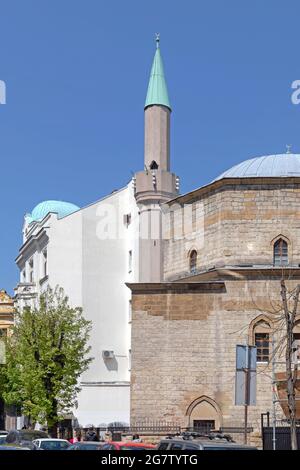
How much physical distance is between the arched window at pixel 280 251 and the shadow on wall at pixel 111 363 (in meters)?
14.6

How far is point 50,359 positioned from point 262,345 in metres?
9.45

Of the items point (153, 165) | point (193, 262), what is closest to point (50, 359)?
point (193, 262)

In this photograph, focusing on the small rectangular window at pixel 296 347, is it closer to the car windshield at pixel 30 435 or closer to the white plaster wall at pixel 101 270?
the car windshield at pixel 30 435

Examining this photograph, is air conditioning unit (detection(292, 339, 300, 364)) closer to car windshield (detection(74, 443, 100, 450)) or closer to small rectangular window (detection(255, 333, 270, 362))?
small rectangular window (detection(255, 333, 270, 362))

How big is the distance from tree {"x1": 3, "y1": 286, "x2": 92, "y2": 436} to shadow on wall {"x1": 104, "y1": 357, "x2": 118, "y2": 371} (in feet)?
17.0

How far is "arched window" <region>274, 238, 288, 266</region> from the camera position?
31.8 meters

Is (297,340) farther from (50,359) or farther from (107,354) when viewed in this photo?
(107,354)

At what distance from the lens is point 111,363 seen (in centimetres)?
4359

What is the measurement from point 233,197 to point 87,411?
15100mm

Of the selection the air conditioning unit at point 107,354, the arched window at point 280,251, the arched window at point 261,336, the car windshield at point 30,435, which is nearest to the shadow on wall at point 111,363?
the air conditioning unit at point 107,354

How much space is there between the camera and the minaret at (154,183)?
41.8 metres
